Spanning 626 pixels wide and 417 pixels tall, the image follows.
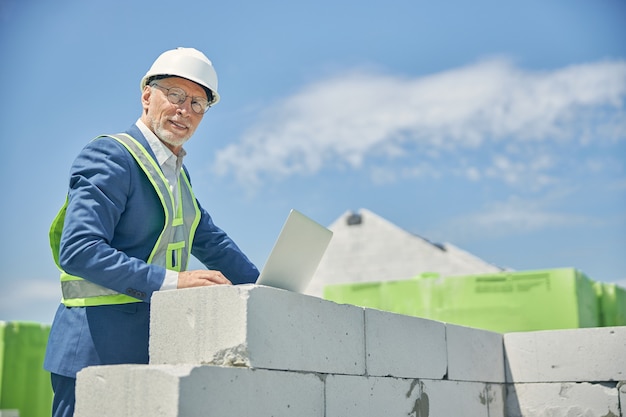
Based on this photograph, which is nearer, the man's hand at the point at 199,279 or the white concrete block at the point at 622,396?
the man's hand at the point at 199,279

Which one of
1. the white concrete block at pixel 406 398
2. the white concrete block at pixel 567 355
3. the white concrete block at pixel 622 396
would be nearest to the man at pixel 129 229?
the white concrete block at pixel 406 398

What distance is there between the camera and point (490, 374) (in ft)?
17.4

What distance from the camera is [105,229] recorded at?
9.64 ft

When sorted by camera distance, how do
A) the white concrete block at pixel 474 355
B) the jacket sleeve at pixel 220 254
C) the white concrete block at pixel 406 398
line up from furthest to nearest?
the white concrete block at pixel 474 355, the jacket sleeve at pixel 220 254, the white concrete block at pixel 406 398

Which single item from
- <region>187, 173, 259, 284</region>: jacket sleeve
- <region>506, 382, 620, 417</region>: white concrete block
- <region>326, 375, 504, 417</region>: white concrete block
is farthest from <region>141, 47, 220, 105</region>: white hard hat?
<region>506, 382, 620, 417</region>: white concrete block

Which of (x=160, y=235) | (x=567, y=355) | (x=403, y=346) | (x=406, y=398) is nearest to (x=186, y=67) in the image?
(x=160, y=235)

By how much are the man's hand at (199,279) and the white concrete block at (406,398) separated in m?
0.72

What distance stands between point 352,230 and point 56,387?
64.6 feet

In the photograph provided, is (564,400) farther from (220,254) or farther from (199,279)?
(199,279)

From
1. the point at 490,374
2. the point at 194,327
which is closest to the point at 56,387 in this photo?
the point at 194,327

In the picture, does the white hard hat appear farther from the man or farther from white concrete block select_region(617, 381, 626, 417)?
white concrete block select_region(617, 381, 626, 417)

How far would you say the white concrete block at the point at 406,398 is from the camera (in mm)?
3496

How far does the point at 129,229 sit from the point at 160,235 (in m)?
0.14

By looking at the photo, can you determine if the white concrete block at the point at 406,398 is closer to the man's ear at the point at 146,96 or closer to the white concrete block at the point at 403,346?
the white concrete block at the point at 403,346
